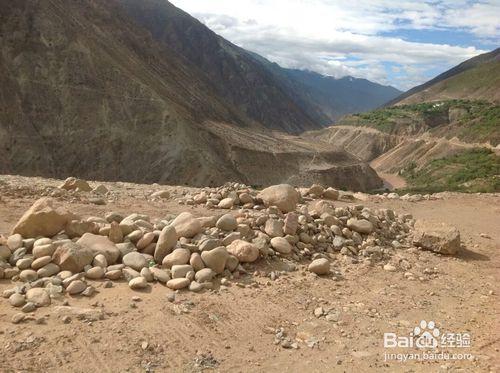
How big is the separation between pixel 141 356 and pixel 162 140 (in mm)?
A: 37912

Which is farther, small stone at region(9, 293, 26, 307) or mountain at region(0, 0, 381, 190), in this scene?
mountain at region(0, 0, 381, 190)

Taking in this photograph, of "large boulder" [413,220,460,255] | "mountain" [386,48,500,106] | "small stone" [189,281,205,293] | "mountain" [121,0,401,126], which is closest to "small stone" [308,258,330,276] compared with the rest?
"small stone" [189,281,205,293]

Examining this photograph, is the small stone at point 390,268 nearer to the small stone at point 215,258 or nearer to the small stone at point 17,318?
the small stone at point 215,258

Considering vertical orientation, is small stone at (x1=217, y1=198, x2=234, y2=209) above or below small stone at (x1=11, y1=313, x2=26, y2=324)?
above

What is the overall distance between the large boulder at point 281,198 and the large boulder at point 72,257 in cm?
464

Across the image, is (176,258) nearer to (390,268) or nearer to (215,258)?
(215,258)

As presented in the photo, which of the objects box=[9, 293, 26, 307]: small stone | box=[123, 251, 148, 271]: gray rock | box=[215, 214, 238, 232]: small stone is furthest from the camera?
box=[215, 214, 238, 232]: small stone

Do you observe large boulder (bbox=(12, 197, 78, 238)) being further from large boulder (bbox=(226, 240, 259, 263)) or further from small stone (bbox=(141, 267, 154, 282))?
large boulder (bbox=(226, 240, 259, 263))

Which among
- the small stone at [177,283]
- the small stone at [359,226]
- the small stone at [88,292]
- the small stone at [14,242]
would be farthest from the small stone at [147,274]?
the small stone at [359,226]

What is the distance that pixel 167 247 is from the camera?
298 inches

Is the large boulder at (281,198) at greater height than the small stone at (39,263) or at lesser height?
greater

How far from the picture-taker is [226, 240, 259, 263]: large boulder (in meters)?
7.80

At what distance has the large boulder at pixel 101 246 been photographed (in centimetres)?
729

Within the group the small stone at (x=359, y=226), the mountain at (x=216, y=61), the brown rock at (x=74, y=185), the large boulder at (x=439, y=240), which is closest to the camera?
the small stone at (x=359, y=226)
